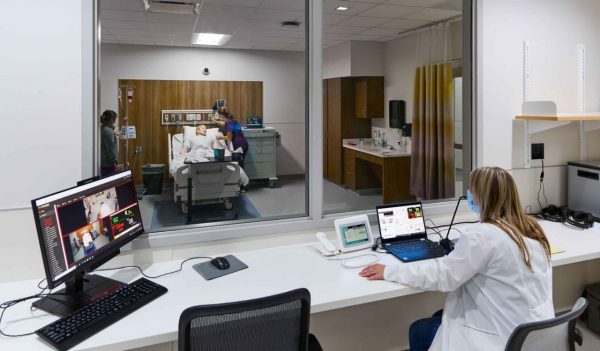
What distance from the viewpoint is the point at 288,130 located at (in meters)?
8.13

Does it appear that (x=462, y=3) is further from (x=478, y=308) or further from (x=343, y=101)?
(x=343, y=101)

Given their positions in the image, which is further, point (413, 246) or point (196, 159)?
point (196, 159)

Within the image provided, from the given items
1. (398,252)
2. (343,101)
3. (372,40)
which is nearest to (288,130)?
(343,101)

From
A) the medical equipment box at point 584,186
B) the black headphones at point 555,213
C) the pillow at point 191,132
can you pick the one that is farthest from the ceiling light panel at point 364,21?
the black headphones at point 555,213

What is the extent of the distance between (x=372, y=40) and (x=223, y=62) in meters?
2.85

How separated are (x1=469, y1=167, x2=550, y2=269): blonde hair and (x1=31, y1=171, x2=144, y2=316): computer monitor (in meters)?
1.48

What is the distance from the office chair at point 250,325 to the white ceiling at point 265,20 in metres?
2.73

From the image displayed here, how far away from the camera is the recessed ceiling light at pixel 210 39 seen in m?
6.20

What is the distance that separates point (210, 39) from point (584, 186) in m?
5.65

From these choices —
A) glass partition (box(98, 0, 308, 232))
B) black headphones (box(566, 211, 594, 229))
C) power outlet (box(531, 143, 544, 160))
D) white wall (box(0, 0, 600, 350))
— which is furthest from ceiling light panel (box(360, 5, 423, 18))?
black headphones (box(566, 211, 594, 229))

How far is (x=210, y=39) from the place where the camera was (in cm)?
660

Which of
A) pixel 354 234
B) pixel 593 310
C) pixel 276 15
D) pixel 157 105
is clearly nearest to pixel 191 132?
pixel 157 105

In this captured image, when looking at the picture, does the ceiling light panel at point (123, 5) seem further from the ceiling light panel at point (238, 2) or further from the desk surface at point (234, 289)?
the desk surface at point (234, 289)

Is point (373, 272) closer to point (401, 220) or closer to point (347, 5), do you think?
point (401, 220)
